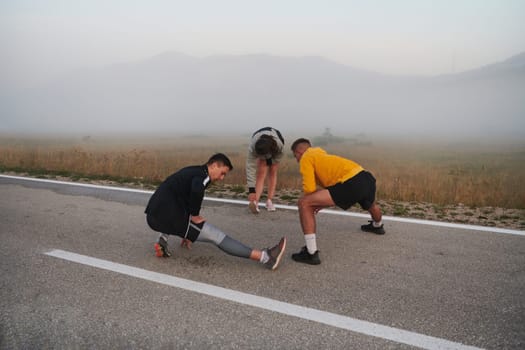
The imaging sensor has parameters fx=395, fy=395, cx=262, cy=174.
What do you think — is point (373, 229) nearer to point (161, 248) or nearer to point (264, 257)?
point (264, 257)

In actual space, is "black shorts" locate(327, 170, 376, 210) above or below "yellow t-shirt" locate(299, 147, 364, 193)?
below

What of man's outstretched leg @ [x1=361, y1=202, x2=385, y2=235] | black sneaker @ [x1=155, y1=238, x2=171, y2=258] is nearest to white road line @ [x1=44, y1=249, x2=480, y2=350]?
black sneaker @ [x1=155, y1=238, x2=171, y2=258]

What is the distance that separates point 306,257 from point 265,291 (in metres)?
0.77

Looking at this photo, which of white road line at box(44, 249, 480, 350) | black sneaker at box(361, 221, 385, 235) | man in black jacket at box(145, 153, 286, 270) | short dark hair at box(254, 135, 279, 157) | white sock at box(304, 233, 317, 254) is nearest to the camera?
white road line at box(44, 249, 480, 350)

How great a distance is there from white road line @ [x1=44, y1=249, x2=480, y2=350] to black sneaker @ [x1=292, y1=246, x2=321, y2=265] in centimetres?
89

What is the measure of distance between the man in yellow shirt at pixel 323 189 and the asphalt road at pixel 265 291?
11.1 inches

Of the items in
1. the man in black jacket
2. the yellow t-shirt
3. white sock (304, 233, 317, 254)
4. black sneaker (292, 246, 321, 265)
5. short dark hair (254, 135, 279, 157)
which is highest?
short dark hair (254, 135, 279, 157)

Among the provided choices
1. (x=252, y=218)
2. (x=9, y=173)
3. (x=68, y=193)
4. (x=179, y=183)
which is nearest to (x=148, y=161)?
(x=9, y=173)

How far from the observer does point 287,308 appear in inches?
118

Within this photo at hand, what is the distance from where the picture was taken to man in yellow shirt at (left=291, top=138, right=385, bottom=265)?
397 centimetres

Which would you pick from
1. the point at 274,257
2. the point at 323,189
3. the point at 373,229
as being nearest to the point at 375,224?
the point at 373,229

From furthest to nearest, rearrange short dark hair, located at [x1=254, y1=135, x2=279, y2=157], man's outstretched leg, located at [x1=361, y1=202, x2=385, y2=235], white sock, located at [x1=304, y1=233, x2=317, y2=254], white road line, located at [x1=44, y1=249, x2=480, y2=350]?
short dark hair, located at [x1=254, y1=135, x2=279, y2=157] → man's outstretched leg, located at [x1=361, y1=202, x2=385, y2=235] → white sock, located at [x1=304, y1=233, x2=317, y2=254] → white road line, located at [x1=44, y1=249, x2=480, y2=350]

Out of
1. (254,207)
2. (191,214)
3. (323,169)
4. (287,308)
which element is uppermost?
(323,169)

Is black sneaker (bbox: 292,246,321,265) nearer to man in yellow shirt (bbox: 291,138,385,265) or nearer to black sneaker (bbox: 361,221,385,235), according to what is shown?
man in yellow shirt (bbox: 291,138,385,265)
